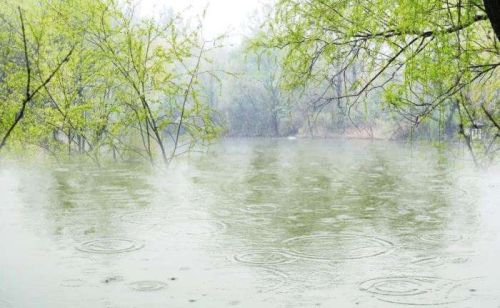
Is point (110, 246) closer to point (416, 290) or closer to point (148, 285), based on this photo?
point (148, 285)

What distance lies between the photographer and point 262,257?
6.81 meters

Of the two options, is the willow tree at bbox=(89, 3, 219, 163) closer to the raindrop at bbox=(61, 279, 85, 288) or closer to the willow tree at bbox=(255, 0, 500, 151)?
the willow tree at bbox=(255, 0, 500, 151)

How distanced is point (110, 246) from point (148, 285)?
1.73m

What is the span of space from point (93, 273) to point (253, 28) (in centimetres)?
4031

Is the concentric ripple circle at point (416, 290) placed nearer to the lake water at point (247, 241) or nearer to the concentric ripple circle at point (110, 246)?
the lake water at point (247, 241)

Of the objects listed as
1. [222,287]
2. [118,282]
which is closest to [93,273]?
[118,282]

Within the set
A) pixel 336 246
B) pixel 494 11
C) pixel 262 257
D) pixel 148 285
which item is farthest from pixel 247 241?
pixel 494 11

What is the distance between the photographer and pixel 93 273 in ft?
20.2

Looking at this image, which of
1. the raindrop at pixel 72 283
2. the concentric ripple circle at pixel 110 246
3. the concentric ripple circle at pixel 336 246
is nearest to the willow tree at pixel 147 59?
the concentric ripple circle at pixel 110 246

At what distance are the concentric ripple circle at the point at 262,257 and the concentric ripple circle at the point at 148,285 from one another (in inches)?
41.0

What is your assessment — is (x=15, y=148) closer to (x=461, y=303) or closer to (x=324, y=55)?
(x=324, y=55)

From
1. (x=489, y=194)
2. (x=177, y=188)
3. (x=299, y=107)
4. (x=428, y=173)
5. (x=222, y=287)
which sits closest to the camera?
(x=222, y=287)

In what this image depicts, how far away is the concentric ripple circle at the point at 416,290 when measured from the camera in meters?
5.22

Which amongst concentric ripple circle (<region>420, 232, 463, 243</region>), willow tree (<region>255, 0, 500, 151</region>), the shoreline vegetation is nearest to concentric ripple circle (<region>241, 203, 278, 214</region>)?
the shoreline vegetation
